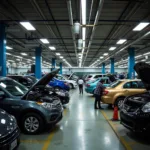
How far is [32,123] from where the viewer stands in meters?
5.80

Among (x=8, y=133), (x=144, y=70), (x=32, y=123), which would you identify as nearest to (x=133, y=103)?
(x=144, y=70)

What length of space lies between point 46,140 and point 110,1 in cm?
611

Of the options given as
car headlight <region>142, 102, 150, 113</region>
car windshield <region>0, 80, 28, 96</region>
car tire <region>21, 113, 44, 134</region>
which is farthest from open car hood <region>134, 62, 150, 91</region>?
car windshield <region>0, 80, 28, 96</region>

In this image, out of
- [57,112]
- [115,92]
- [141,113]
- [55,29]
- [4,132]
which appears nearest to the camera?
[4,132]

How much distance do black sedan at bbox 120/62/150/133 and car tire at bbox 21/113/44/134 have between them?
7.57 ft

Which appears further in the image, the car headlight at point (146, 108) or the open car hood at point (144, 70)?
the open car hood at point (144, 70)

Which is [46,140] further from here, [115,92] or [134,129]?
[115,92]

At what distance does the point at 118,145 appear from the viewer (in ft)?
16.5

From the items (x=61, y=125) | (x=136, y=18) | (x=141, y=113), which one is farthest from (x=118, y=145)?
(x=136, y=18)

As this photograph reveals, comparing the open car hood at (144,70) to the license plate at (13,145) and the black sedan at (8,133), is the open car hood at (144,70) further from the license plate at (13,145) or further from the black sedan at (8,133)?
the license plate at (13,145)

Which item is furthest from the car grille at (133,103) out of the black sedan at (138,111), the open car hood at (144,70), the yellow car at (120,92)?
the yellow car at (120,92)

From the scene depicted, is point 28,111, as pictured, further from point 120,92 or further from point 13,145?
point 120,92

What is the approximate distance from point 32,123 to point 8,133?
2.17m

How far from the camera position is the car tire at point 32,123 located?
5.78m
